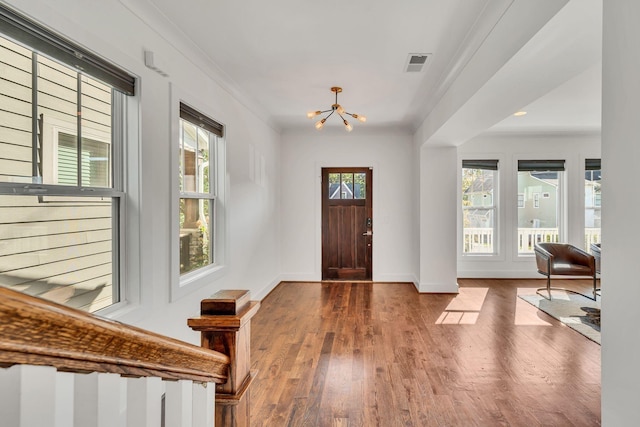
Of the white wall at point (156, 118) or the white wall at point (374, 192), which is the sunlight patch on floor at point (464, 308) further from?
the white wall at point (156, 118)

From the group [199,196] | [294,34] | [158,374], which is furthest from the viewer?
[199,196]

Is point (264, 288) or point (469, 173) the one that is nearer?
point (264, 288)

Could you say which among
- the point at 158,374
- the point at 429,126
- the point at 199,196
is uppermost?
the point at 429,126

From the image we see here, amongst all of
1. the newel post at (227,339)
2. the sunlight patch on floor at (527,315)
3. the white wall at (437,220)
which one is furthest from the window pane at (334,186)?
the newel post at (227,339)

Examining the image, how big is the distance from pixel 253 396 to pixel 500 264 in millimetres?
5583

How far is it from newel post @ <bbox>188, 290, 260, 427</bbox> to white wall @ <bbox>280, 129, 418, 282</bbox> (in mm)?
5368

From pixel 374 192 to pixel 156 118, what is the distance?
4355 mm

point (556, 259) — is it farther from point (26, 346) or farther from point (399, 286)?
point (26, 346)

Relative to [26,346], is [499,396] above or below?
below

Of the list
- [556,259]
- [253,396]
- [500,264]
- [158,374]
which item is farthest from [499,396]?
[500,264]

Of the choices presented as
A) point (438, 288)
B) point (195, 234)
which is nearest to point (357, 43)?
point (195, 234)

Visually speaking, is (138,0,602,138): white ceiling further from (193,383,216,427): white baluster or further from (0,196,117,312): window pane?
(193,383,216,427): white baluster

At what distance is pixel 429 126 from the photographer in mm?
4836

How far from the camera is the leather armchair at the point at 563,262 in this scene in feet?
16.5
